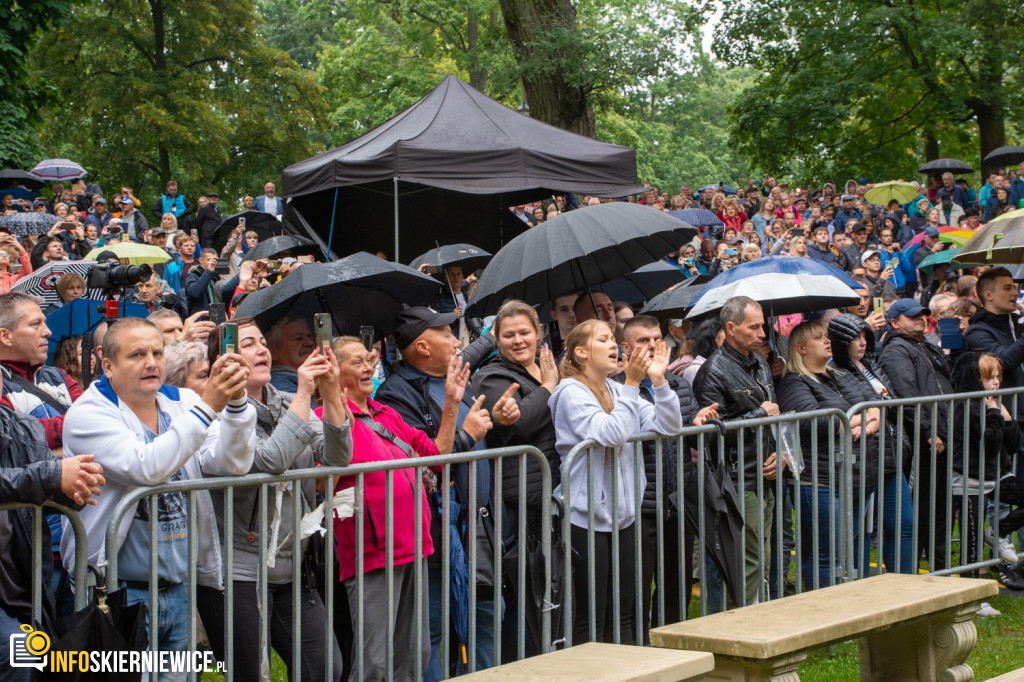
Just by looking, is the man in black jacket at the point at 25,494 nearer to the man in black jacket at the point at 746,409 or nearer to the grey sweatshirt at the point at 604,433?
the grey sweatshirt at the point at 604,433

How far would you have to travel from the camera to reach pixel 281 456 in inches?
154

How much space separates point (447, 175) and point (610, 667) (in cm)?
602

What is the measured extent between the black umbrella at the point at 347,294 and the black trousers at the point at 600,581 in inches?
80.5

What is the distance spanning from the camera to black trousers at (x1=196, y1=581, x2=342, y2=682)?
3.99 meters

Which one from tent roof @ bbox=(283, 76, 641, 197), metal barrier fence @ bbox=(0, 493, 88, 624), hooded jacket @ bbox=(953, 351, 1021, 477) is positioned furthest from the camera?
tent roof @ bbox=(283, 76, 641, 197)

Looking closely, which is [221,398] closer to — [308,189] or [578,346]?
[578,346]

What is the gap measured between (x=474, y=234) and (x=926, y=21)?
771 inches

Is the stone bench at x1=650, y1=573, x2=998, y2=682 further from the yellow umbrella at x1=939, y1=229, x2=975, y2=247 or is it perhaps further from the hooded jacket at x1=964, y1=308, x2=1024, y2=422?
the yellow umbrella at x1=939, y1=229, x2=975, y2=247

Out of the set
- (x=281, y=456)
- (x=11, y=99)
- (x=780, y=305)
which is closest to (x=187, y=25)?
(x=11, y=99)

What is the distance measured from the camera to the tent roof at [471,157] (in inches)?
359

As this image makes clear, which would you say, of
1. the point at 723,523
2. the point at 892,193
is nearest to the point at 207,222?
the point at 892,193

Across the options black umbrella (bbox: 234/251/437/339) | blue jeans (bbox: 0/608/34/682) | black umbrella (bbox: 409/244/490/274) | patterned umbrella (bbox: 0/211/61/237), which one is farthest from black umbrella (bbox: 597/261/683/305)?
patterned umbrella (bbox: 0/211/61/237)

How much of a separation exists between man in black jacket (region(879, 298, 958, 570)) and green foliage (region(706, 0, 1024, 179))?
68.2 ft

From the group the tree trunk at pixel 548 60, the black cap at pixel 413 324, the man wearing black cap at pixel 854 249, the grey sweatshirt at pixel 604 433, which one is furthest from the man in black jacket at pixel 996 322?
the tree trunk at pixel 548 60
